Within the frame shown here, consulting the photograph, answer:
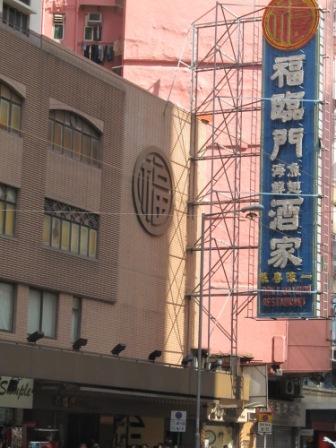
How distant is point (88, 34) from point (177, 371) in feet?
67.5

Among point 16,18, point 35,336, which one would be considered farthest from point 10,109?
point 35,336

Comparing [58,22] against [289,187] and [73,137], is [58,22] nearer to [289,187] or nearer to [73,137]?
[73,137]

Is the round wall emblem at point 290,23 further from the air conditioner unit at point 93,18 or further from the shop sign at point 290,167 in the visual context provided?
the air conditioner unit at point 93,18

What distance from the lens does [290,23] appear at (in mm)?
47219

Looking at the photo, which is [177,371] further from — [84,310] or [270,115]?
[270,115]

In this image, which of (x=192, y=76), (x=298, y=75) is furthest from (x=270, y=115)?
(x=192, y=76)

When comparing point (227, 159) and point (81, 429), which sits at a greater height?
point (227, 159)

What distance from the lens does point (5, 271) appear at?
37781mm

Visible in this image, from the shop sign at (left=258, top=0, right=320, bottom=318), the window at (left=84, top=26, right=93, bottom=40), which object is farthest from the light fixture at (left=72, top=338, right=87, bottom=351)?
the window at (left=84, top=26, right=93, bottom=40)

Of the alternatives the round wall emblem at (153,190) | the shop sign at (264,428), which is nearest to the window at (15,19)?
the round wall emblem at (153,190)

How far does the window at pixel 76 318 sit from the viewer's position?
41156 mm

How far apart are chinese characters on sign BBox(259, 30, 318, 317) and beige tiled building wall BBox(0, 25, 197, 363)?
361 centimetres

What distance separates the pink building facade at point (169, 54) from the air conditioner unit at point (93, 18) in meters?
0.05

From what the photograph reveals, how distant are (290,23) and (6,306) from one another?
1704 cm
